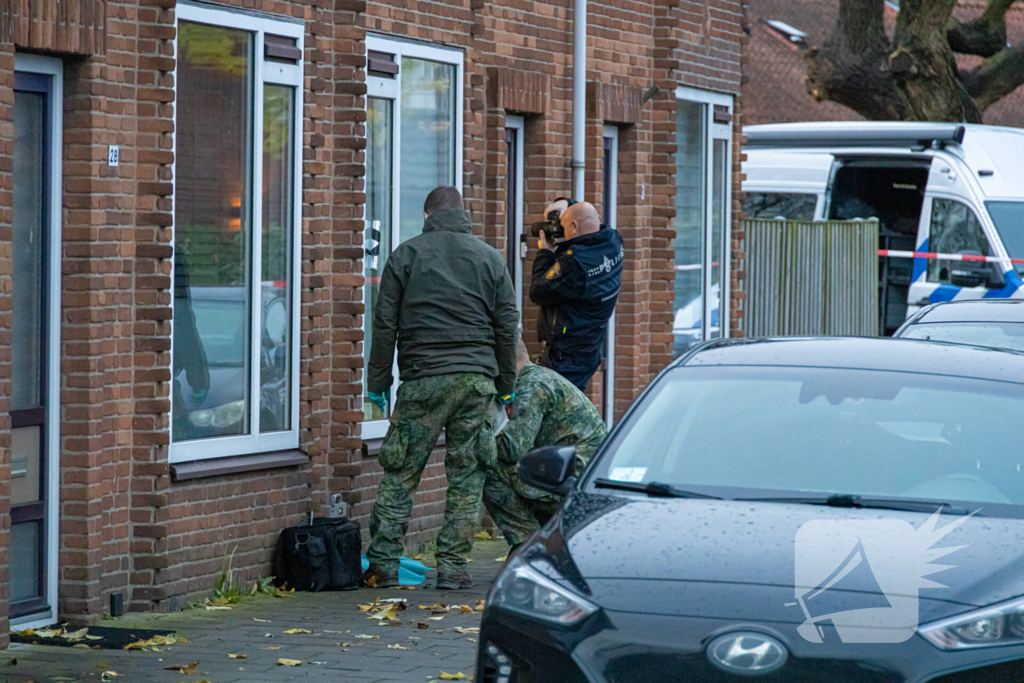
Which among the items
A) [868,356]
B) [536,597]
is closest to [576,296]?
[868,356]

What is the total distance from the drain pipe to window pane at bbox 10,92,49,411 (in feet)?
17.0

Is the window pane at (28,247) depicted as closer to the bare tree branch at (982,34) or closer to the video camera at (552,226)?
the video camera at (552,226)

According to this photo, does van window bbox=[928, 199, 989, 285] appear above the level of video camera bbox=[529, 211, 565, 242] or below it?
above

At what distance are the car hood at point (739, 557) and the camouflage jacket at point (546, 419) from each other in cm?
402

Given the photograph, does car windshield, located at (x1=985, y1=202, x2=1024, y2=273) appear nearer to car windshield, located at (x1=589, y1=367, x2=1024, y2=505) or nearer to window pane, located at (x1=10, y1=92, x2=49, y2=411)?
window pane, located at (x1=10, y1=92, x2=49, y2=411)

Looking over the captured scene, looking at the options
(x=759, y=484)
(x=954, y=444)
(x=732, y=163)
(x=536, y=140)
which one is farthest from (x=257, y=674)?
(x=732, y=163)

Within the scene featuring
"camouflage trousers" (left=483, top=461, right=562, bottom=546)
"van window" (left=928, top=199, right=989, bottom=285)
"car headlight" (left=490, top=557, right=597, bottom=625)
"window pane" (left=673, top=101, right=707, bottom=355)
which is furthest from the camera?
"van window" (left=928, top=199, right=989, bottom=285)

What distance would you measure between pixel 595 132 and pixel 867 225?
513 centimetres

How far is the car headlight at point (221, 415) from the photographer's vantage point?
28.9ft

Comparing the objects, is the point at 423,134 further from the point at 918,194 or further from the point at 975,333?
the point at 918,194

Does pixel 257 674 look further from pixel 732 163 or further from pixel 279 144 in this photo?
pixel 732 163

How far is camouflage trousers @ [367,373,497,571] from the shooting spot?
909cm

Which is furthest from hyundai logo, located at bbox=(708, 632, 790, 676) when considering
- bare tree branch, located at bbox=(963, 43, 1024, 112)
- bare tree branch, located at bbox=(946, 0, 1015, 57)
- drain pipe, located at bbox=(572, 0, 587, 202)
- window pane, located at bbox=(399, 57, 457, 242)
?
bare tree branch, located at bbox=(946, 0, 1015, 57)

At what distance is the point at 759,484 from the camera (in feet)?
17.3
